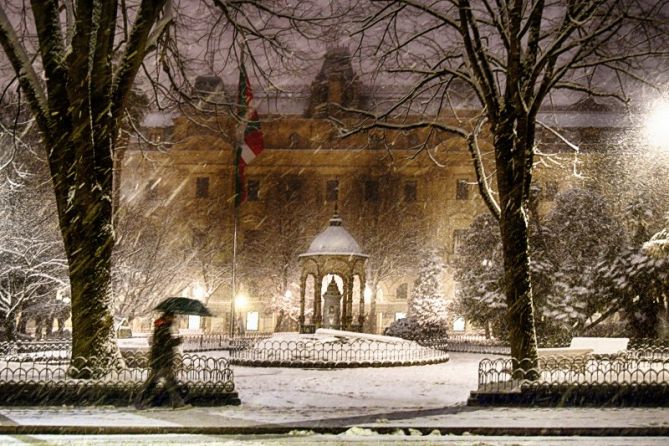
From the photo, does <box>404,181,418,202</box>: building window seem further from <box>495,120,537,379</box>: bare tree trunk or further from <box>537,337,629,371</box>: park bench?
<box>495,120,537,379</box>: bare tree trunk

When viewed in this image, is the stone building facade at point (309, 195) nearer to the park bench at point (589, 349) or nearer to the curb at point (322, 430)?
the park bench at point (589, 349)

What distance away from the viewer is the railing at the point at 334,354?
24406mm

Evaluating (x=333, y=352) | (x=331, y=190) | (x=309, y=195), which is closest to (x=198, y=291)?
(x=309, y=195)

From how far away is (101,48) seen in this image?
14055 millimetres

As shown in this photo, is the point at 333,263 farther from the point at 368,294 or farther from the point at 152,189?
the point at 152,189

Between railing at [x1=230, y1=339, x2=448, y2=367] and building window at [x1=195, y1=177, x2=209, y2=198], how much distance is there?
131 ft

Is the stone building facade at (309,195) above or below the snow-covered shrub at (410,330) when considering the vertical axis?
above

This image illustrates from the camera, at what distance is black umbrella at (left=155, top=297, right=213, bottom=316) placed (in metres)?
13.6

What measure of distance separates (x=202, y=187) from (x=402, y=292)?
18.6 m

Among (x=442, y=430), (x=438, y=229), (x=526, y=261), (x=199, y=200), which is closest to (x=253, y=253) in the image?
(x=199, y=200)

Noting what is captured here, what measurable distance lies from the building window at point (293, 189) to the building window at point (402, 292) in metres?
11.0

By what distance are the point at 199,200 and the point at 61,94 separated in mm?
51244

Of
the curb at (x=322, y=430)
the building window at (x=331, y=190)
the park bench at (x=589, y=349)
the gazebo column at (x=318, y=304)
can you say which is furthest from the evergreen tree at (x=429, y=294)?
the curb at (x=322, y=430)

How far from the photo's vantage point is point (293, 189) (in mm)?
64562
